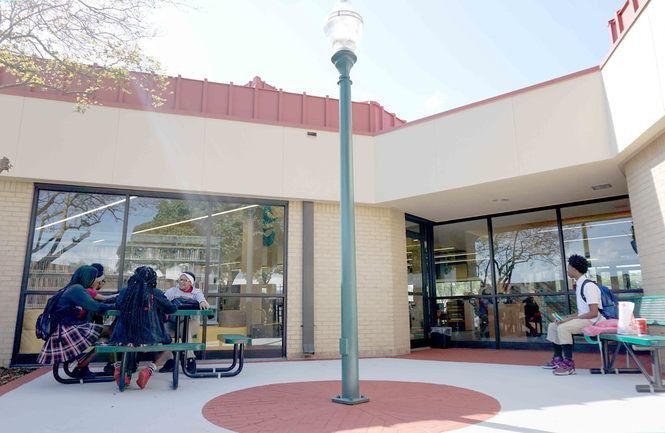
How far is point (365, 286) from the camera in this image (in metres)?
9.10

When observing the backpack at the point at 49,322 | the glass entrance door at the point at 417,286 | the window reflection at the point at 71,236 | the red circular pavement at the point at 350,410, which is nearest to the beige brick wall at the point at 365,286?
the glass entrance door at the point at 417,286

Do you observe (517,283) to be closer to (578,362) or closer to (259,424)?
(578,362)

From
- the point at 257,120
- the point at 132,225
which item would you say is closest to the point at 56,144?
the point at 132,225

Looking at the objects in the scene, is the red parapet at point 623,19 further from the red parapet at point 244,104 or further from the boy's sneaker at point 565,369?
the boy's sneaker at point 565,369

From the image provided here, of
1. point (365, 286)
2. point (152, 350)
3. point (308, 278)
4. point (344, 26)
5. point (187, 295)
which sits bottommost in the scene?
point (152, 350)

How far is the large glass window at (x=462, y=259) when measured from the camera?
1066 centimetres

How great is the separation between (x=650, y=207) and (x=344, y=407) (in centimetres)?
526

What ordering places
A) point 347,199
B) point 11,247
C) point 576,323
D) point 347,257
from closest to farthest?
point 347,257 < point 347,199 < point 576,323 < point 11,247

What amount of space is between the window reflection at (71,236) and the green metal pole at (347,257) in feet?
16.4

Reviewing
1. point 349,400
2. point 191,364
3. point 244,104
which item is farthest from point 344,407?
point 244,104

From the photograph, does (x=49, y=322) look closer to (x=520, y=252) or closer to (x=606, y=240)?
(x=520, y=252)

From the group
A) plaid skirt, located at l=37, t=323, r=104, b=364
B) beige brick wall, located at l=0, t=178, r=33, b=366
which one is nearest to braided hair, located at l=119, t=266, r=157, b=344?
plaid skirt, located at l=37, t=323, r=104, b=364

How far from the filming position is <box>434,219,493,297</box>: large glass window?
35.0 ft

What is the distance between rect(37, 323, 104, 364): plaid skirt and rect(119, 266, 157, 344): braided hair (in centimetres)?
82
